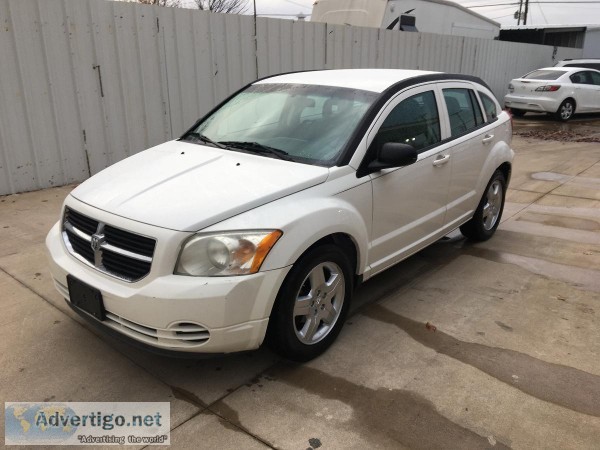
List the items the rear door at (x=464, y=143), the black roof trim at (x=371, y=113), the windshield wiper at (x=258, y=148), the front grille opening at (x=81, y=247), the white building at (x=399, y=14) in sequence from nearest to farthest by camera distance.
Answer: the front grille opening at (x=81, y=247) → the black roof trim at (x=371, y=113) → the windshield wiper at (x=258, y=148) → the rear door at (x=464, y=143) → the white building at (x=399, y=14)

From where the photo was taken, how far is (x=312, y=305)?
10.2ft

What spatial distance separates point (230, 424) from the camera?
104 inches

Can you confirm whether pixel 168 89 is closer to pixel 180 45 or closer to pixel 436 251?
pixel 180 45

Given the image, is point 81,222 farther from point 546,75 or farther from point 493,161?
point 546,75

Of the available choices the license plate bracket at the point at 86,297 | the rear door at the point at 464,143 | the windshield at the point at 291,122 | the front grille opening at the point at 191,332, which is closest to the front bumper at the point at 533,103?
the rear door at the point at 464,143

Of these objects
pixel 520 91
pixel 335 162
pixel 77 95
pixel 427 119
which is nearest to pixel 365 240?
pixel 335 162

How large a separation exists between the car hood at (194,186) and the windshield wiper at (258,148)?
0.08 metres

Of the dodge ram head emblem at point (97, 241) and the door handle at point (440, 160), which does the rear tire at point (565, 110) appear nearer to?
the door handle at point (440, 160)

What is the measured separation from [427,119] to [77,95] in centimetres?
505

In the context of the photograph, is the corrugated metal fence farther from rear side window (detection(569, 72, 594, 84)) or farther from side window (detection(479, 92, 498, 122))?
rear side window (detection(569, 72, 594, 84))

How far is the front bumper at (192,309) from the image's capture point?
2570 mm

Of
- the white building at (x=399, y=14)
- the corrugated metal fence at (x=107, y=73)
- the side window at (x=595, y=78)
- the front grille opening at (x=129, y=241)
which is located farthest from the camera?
the side window at (x=595, y=78)

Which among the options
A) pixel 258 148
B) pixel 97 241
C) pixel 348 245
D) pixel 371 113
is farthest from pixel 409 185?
pixel 97 241

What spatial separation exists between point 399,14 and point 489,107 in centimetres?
835
